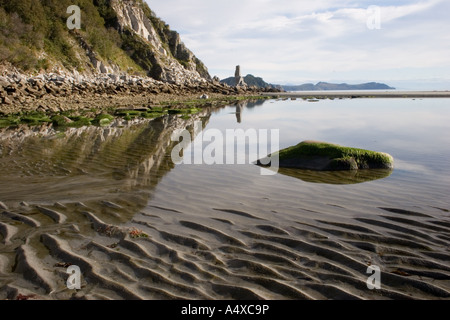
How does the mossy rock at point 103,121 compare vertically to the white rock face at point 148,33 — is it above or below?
below

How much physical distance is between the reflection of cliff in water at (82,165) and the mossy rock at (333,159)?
372 cm

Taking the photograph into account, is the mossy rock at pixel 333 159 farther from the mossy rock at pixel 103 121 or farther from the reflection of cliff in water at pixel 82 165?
the mossy rock at pixel 103 121

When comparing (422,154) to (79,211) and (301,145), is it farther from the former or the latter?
(79,211)

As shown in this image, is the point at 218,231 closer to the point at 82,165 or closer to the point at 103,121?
the point at 82,165

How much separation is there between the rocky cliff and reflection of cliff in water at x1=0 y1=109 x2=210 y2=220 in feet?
95.5

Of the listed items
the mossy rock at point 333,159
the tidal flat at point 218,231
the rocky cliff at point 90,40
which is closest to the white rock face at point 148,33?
the rocky cliff at point 90,40

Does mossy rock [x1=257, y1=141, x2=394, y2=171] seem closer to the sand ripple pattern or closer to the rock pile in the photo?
the sand ripple pattern

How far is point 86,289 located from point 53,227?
2037 millimetres

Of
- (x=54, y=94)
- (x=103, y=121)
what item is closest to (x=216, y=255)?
(x=103, y=121)

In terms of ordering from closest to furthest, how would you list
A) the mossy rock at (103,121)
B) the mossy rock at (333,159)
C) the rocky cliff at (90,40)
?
the mossy rock at (333,159), the mossy rock at (103,121), the rocky cliff at (90,40)

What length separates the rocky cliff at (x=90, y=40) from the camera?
43844 millimetres

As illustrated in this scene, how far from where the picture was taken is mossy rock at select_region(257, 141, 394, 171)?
9688mm

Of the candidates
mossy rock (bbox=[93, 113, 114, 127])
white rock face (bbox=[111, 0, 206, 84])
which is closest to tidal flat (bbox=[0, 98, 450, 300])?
mossy rock (bbox=[93, 113, 114, 127])
